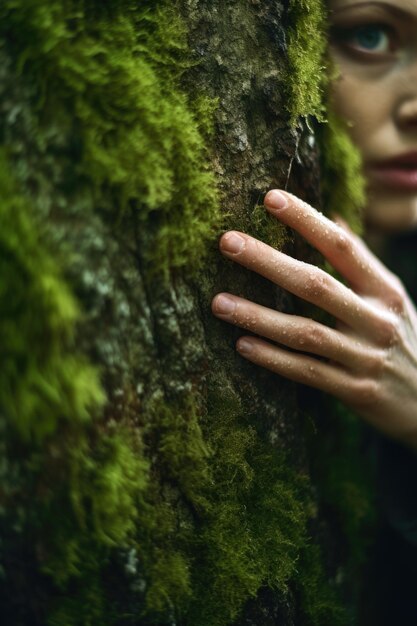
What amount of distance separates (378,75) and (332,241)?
0.82 metres

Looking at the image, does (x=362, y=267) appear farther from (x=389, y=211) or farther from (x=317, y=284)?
(x=389, y=211)

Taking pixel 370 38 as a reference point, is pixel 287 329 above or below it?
below

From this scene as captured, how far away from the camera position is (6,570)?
0.93m

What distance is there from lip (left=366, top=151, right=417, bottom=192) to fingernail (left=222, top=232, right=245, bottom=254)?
3.17 feet

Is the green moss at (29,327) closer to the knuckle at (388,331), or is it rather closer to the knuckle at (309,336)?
the knuckle at (309,336)

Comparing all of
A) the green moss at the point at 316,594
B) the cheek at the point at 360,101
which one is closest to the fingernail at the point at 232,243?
the green moss at the point at 316,594

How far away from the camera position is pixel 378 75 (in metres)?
1.72

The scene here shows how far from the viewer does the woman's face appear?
165cm

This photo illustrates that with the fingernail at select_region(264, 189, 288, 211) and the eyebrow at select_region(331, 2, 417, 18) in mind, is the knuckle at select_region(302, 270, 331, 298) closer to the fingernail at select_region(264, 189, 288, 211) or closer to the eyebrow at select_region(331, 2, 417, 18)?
the fingernail at select_region(264, 189, 288, 211)

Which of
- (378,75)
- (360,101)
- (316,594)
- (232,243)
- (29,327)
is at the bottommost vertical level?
(316,594)

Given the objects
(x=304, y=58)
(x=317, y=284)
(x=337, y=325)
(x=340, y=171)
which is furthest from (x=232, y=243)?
(x=340, y=171)

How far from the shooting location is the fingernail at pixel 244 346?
113 centimetres

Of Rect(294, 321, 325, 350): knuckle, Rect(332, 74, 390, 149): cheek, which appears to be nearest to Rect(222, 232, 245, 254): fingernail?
Rect(294, 321, 325, 350): knuckle

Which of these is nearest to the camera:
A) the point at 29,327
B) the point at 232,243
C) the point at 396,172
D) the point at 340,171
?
the point at 29,327
